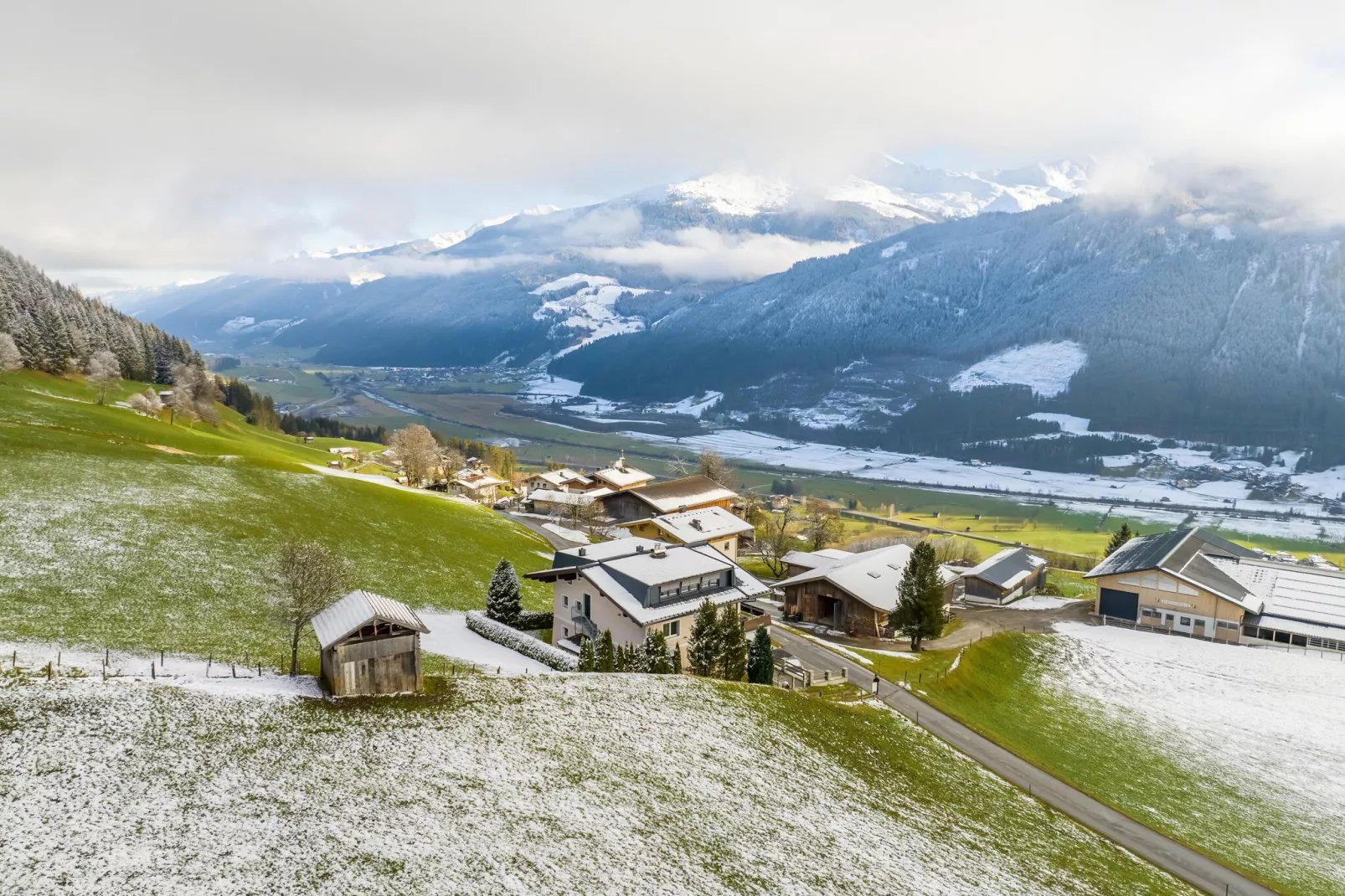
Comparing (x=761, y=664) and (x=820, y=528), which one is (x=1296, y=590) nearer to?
(x=820, y=528)

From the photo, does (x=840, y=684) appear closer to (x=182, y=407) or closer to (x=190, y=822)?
(x=190, y=822)

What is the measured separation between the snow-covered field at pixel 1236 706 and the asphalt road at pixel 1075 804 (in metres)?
7.52

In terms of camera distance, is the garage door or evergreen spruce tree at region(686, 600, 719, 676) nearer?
evergreen spruce tree at region(686, 600, 719, 676)

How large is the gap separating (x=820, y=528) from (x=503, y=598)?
232 ft

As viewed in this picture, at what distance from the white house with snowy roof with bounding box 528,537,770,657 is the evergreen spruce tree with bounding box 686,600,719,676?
11.2ft

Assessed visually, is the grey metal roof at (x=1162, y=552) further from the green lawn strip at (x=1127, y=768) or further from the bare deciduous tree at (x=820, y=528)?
the bare deciduous tree at (x=820, y=528)

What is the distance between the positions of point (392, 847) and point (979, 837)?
2591cm

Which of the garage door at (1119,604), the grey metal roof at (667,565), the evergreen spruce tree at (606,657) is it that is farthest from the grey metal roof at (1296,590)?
the evergreen spruce tree at (606,657)

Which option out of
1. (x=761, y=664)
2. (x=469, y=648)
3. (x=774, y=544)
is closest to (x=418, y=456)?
(x=774, y=544)

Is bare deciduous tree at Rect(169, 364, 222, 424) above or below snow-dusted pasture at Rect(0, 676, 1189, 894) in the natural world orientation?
above

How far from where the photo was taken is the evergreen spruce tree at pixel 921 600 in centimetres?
6506

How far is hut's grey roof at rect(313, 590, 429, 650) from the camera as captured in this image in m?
34.3

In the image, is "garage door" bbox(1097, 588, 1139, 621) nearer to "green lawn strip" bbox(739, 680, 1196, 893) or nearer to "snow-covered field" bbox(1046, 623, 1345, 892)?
"snow-covered field" bbox(1046, 623, 1345, 892)

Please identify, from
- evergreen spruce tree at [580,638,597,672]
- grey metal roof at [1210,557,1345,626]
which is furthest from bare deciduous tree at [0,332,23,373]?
grey metal roof at [1210,557,1345,626]
